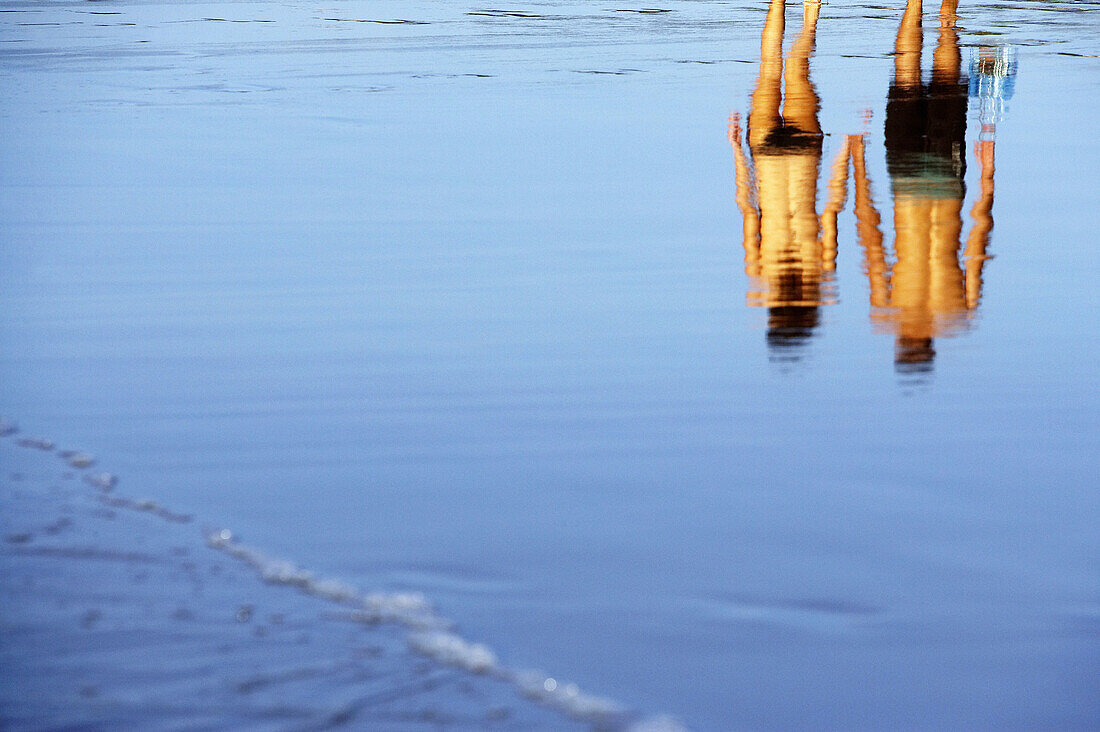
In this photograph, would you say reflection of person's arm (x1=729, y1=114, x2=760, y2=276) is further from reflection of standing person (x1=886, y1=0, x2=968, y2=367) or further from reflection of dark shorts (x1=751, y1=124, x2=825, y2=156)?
reflection of dark shorts (x1=751, y1=124, x2=825, y2=156)

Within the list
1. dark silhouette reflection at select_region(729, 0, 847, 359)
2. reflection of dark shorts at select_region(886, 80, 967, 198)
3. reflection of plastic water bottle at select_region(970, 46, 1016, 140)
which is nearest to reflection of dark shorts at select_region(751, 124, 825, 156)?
dark silhouette reflection at select_region(729, 0, 847, 359)

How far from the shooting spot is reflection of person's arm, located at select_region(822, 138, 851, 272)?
20.4 ft

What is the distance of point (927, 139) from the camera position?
336 inches

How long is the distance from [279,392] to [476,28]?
42.7ft

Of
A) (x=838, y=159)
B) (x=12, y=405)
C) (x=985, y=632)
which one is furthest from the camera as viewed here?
(x=838, y=159)

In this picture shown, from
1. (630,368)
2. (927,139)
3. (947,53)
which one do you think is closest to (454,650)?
(630,368)

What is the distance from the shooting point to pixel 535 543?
3.47m

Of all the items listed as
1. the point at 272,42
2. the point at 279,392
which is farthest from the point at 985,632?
the point at 272,42

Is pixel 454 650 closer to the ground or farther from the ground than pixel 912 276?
closer to the ground

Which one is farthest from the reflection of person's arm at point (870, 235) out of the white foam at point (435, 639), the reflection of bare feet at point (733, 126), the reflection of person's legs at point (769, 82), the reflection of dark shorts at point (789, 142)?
the white foam at point (435, 639)

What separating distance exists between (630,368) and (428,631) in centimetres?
199

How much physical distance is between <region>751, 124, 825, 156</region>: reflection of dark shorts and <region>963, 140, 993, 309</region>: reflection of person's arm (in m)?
1.09

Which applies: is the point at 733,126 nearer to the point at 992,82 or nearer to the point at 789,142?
the point at 789,142

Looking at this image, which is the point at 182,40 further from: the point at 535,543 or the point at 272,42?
the point at 535,543
